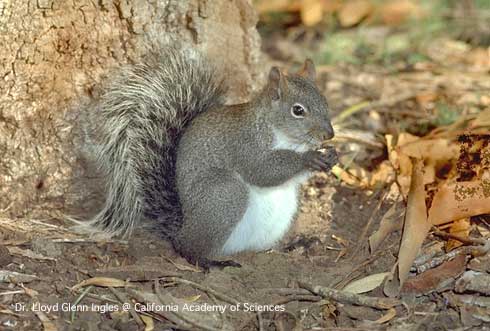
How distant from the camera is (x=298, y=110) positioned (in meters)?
3.58

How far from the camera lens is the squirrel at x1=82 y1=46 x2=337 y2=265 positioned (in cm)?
356

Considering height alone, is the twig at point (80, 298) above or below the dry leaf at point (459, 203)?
above

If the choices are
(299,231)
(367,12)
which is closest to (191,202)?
(299,231)

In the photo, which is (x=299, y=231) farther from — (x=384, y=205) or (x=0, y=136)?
(x=0, y=136)

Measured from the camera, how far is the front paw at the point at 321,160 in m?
3.60

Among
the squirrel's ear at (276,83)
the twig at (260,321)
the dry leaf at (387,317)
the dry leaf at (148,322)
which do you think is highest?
the squirrel's ear at (276,83)

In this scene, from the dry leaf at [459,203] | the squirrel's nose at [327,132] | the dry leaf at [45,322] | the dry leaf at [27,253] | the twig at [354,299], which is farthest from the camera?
the dry leaf at [459,203]

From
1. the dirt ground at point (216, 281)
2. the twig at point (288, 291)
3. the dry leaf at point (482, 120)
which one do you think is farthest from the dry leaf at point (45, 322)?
the dry leaf at point (482, 120)

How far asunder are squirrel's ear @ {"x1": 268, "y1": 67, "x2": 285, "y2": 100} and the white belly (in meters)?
0.40

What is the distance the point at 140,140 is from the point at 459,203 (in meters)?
1.52

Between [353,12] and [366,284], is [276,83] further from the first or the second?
[353,12]

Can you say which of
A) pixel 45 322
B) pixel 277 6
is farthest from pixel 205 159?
pixel 277 6

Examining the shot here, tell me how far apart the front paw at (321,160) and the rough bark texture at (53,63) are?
944 millimetres

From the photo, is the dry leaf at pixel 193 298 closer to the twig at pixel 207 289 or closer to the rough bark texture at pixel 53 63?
the twig at pixel 207 289
